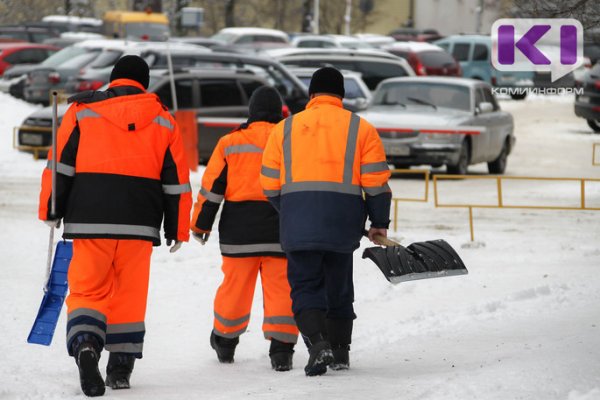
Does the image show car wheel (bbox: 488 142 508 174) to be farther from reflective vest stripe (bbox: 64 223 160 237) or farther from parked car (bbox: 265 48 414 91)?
reflective vest stripe (bbox: 64 223 160 237)

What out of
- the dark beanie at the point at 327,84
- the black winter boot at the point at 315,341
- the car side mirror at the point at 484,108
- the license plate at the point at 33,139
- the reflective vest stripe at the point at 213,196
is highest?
the dark beanie at the point at 327,84

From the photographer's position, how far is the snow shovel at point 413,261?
23.3 feet

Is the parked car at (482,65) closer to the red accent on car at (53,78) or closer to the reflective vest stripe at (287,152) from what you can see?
the red accent on car at (53,78)

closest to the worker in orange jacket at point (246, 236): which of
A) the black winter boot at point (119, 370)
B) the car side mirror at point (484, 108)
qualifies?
the black winter boot at point (119, 370)

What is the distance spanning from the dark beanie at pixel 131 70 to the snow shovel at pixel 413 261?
4.87 ft

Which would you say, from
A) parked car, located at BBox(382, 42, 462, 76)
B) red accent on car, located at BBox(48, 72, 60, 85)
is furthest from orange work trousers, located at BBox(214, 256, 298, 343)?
parked car, located at BBox(382, 42, 462, 76)

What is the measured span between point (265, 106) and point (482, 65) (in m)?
31.7

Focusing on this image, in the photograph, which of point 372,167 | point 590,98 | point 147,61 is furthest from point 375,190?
point 590,98

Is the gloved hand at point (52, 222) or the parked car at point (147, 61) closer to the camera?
the gloved hand at point (52, 222)

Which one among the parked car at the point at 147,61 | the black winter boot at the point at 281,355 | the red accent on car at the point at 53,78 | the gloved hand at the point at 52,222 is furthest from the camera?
the red accent on car at the point at 53,78

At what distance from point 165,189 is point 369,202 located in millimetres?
1053

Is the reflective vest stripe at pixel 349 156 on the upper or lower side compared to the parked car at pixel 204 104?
upper

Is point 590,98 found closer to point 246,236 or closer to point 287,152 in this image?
point 246,236

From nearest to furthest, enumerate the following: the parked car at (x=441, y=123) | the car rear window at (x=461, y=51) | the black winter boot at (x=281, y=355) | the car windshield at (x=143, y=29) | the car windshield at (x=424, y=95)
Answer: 1. the black winter boot at (x=281, y=355)
2. the parked car at (x=441, y=123)
3. the car windshield at (x=424, y=95)
4. the car rear window at (x=461, y=51)
5. the car windshield at (x=143, y=29)
